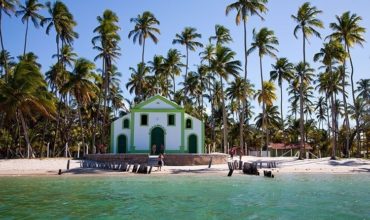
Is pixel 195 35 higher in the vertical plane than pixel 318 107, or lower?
higher

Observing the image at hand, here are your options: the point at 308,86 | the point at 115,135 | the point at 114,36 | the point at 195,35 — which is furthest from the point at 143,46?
the point at 308,86

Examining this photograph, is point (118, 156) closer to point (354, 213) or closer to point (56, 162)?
point (56, 162)

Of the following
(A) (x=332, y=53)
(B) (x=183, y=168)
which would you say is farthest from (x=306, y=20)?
(B) (x=183, y=168)

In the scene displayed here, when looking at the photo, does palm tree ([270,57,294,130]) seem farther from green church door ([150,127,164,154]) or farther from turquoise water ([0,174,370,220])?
turquoise water ([0,174,370,220])

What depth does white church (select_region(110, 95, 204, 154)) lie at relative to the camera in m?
43.7

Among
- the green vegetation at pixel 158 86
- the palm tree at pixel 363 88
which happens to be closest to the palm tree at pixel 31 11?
the green vegetation at pixel 158 86

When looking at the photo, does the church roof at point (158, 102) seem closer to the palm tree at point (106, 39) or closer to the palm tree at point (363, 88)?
the palm tree at point (106, 39)

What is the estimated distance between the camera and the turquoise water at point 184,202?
46.8ft

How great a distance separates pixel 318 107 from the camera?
7988 cm

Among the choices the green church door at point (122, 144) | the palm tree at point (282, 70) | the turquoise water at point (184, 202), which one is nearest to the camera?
the turquoise water at point (184, 202)

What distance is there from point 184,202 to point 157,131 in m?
27.0

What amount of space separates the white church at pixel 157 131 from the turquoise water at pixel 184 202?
769 inches

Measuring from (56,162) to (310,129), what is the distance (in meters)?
55.0

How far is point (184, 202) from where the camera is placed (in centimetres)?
1730
